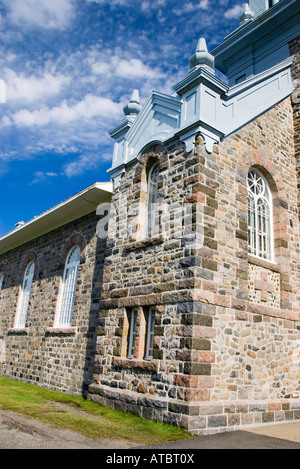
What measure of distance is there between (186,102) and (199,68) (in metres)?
0.72

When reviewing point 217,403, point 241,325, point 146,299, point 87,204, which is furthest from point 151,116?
point 217,403

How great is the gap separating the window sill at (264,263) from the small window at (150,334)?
7.70 feet

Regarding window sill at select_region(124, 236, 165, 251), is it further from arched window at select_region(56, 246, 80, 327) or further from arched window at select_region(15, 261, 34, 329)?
arched window at select_region(15, 261, 34, 329)

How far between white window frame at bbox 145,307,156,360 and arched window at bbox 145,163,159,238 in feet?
5.88

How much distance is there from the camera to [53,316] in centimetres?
1262

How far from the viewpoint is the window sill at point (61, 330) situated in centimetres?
1138

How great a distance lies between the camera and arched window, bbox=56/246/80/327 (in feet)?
40.4

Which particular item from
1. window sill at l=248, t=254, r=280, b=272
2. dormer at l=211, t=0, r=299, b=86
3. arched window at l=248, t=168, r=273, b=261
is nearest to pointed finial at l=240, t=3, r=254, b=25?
dormer at l=211, t=0, r=299, b=86

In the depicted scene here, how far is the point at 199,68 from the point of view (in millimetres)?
→ 8508

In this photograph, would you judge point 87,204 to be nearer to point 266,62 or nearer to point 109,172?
point 109,172

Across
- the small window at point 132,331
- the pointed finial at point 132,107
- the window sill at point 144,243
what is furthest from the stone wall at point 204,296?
the pointed finial at point 132,107

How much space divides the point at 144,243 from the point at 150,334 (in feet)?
6.25

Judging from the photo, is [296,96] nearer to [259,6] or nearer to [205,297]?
[259,6]

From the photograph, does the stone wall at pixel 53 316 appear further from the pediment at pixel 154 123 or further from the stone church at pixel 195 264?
the pediment at pixel 154 123
